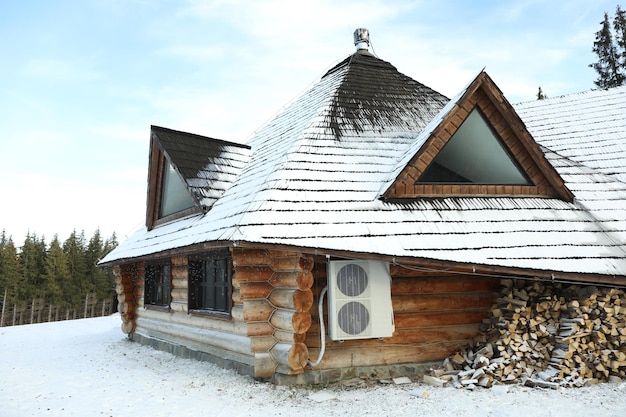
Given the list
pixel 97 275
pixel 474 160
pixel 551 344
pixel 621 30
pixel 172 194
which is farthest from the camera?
pixel 97 275

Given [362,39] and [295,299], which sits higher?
[362,39]

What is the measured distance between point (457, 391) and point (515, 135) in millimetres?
4336

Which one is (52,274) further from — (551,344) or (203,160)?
(551,344)

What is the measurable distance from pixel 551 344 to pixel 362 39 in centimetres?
932

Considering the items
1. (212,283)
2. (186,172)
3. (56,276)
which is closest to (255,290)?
(212,283)

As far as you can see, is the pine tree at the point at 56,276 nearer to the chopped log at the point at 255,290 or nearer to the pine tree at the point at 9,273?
the pine tree at the point at 9,273

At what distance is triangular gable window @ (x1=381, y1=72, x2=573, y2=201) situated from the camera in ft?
23.1

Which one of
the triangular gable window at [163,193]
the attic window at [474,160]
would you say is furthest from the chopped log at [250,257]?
the triangular gable window at [163,193]

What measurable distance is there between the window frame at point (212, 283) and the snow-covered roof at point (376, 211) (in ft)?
1.45

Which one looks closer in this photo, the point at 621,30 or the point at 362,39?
the point at 362,39

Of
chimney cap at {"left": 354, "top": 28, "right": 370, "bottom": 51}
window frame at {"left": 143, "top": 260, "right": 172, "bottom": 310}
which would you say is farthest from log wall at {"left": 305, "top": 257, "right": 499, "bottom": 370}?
chimney cap at {"left": 354, "top": 28, "right": 370, "bottom": 51}

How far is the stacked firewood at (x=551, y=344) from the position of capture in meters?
5.50

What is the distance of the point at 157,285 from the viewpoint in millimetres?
10164

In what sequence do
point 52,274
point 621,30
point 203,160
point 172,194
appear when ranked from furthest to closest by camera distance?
point 52,274 → point 621,30 → point 172,194 → point 203,160
